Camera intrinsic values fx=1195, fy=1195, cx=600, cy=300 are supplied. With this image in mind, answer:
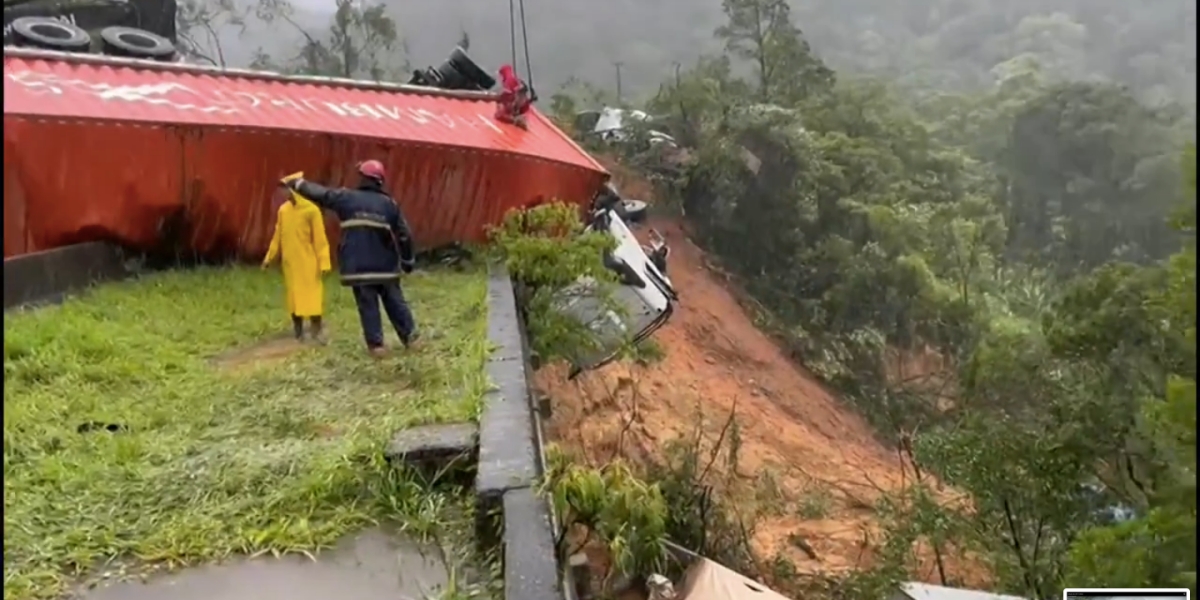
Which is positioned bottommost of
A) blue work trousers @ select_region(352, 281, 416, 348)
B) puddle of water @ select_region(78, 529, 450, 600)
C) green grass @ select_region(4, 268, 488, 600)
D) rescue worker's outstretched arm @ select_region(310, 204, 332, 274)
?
puddle of water @ select_region(78, 529, 450, 600)

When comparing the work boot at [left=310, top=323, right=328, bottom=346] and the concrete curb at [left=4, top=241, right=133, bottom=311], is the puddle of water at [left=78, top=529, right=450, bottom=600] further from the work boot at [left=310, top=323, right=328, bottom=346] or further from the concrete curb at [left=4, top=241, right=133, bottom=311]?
the concrete curb at [left=4, top=241, right=133, bottom=311]

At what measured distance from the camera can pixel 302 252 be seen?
7.00 meters

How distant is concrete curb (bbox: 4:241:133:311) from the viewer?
797 cm

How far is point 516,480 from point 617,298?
18.3 ft

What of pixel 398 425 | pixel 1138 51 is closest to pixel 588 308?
pixel 398 425

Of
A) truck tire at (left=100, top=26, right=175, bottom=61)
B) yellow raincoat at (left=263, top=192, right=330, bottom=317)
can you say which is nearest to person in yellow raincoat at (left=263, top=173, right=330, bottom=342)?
yellow raincoat at (left=263, top=192, right=330, bottom=317)

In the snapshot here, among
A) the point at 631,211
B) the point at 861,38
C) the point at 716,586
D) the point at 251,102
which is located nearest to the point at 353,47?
the point at 631,211

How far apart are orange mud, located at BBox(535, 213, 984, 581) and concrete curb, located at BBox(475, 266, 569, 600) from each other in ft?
7.81

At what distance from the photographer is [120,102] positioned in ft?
28.7

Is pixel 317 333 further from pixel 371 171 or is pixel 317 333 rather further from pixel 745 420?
pixel 745 420

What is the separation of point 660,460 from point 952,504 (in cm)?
263

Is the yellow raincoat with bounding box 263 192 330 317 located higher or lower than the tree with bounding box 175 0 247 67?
lower

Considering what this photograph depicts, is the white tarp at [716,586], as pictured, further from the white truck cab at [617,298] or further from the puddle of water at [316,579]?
the white truck cab at [617,298]

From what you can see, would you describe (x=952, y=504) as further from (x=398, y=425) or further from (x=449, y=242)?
(x=398, y=425)
